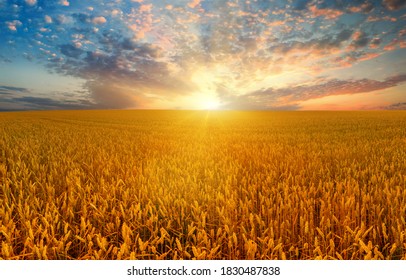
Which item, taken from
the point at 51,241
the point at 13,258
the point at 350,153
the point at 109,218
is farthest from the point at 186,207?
the point at 350,153

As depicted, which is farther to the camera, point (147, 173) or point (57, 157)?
point (57, 157)

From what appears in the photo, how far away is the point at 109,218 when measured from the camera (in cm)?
245

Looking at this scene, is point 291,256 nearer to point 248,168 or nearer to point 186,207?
point 186,207

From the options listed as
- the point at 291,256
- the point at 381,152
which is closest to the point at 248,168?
the point at 291,256

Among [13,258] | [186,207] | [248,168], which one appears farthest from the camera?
[248,168]

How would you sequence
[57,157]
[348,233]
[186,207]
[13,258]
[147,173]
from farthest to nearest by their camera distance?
[57,157], [147,173], [186,207], [348,233], [13,258]

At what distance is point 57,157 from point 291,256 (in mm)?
4960
